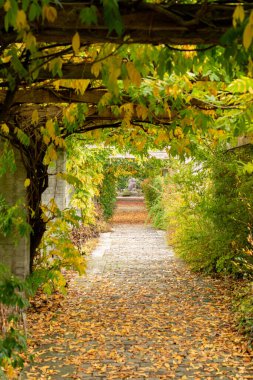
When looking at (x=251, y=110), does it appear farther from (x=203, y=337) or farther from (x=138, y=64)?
(x=203, y=337)

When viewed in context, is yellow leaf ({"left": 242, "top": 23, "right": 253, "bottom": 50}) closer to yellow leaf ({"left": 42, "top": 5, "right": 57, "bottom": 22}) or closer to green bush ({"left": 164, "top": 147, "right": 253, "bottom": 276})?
yellow leaf ({"left": 42, "top": 5, "right": 57, "bottom": 22})

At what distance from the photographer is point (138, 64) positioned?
3055 mm

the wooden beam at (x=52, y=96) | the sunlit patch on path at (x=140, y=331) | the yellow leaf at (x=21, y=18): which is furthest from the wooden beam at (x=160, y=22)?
the sunlit patch on path at (x=140, y=331)

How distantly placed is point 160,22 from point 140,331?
4.86 meters

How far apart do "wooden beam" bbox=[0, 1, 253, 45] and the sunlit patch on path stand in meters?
3.45

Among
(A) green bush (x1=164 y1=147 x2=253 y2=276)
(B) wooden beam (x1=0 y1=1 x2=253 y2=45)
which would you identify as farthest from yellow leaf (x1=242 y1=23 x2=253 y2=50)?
(A) green bush (x1=164 y1=147 x2=253 y2=276)

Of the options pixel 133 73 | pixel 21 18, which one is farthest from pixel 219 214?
pixel 21 18

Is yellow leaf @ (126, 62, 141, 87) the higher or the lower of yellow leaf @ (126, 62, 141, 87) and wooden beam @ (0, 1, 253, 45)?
the lower

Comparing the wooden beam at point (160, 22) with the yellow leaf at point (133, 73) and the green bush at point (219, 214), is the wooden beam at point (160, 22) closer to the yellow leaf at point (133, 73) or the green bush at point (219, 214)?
the yellow leaf at point (133, 73)

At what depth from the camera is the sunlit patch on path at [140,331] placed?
5402mm

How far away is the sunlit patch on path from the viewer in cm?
540

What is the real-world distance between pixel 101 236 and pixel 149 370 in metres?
13.5

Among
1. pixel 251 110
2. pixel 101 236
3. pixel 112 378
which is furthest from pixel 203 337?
pixel 101 236

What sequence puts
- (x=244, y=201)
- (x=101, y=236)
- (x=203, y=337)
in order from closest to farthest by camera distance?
(x=203, y=337), (x=244, y=201), (x=101, y=236)
